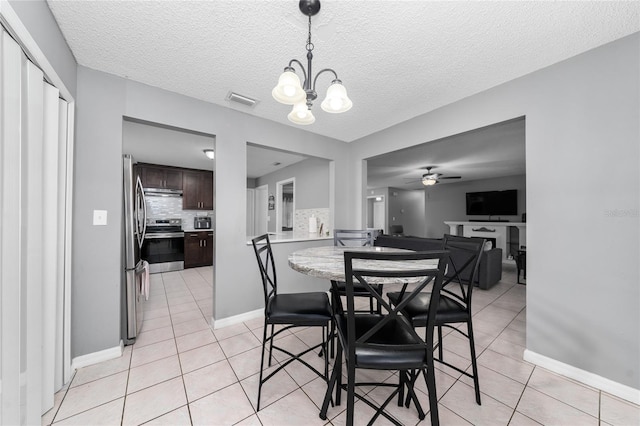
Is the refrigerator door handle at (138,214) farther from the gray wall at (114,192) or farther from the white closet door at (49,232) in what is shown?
the white closet door at (49,232)

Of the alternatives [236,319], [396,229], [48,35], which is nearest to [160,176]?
[236,319]

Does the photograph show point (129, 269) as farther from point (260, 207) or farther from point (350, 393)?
point (260, 207)

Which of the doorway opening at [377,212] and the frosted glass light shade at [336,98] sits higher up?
the frosted glass light shade at [336,98]

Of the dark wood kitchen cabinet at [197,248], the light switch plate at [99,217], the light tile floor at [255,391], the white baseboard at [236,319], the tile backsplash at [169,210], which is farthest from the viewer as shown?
the dark wood kitchen cabinet at [197,248]

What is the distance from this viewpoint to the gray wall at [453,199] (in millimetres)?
6719

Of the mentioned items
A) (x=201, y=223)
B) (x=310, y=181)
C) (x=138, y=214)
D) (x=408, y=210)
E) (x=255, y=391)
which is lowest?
(x=255, y=391)

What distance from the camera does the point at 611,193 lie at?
1.62 metres

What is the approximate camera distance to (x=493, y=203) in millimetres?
6910

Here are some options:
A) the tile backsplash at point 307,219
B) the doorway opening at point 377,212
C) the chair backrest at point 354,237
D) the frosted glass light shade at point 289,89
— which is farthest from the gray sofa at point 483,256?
the doorway opening at point 377,212

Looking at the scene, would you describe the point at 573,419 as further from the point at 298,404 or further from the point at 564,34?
the point at 564,34

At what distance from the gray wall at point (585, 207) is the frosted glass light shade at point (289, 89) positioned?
6.51 feet

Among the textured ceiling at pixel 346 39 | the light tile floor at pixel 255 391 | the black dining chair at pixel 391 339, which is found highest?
the textured ceiling at pixel 346 39

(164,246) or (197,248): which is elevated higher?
(164,246)

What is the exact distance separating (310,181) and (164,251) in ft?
11.4
